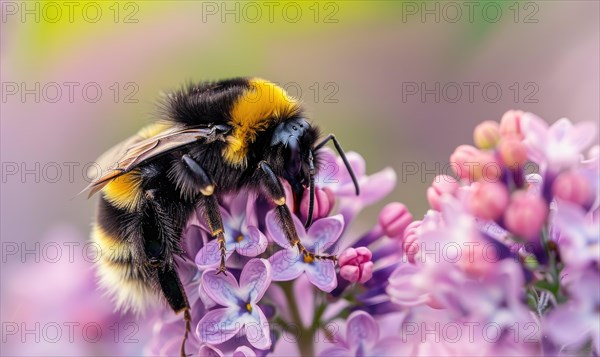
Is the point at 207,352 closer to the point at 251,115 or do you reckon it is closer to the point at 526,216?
the point at 251,115

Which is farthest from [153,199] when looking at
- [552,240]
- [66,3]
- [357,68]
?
[357,68]

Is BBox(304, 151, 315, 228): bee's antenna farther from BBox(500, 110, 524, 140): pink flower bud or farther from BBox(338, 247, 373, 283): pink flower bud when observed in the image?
BBox(500, 110, 524, 140): pink flower bud

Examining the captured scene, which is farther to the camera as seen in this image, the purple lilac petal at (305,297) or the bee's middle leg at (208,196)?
the purple lilac petal at (305,297)

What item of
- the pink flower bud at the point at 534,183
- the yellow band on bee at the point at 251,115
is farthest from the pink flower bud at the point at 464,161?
the yellow band on bee at the point at 251,115

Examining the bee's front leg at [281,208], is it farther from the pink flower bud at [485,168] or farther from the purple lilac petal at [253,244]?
the pink flower bud at [485,168]

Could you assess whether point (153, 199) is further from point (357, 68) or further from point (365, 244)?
point (357, 68)

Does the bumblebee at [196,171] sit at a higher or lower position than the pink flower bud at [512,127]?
lower
